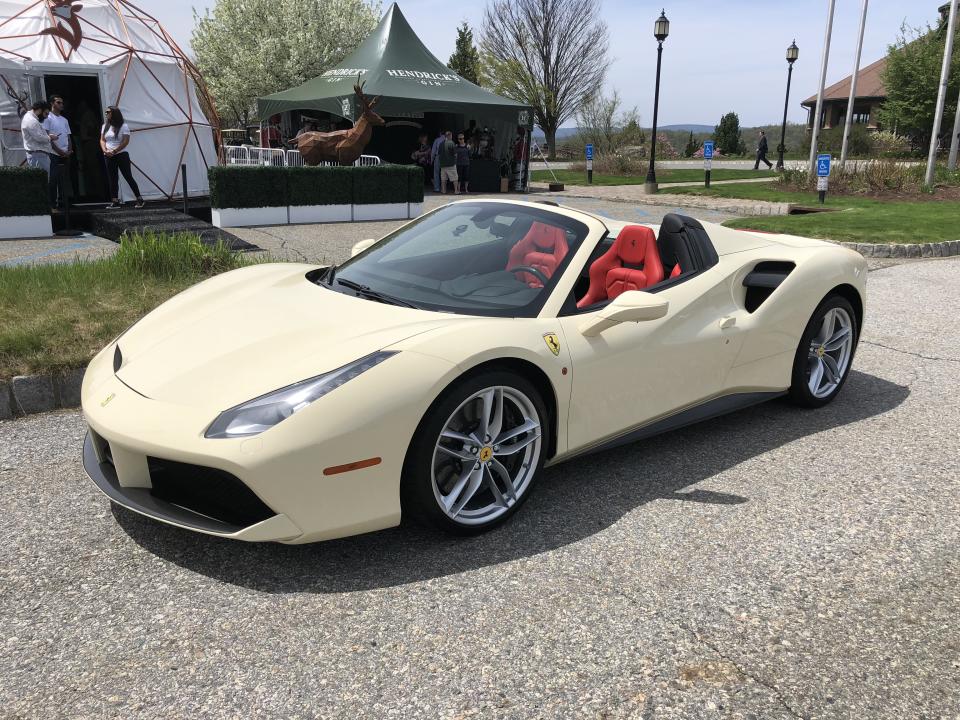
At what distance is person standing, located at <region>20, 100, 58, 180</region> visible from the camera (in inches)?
503

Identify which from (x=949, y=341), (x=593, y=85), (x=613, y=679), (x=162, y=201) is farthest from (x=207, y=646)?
(x=593, y=85)

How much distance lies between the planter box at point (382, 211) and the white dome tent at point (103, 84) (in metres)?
4.85

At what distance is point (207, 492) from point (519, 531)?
4.11 ft

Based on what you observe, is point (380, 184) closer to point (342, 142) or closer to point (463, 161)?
point (342, 142)

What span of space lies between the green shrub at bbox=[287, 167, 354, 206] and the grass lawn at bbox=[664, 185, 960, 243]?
682 centimetres

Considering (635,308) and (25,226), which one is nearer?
(635,308)

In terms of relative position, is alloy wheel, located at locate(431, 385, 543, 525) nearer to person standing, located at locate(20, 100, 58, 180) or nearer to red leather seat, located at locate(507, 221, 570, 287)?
red leather seat, located at locate(507, 221, 570, 287)

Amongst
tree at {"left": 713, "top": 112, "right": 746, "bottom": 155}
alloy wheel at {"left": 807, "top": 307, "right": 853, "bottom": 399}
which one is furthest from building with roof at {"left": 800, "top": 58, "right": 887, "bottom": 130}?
alloy wheel at {"left": 807, "top": 307, "right": 853, "bottom": 399}

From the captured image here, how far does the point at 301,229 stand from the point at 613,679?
1214 centimetres

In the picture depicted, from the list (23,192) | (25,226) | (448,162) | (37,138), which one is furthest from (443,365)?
(448,162)

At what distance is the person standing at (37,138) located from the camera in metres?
12.8

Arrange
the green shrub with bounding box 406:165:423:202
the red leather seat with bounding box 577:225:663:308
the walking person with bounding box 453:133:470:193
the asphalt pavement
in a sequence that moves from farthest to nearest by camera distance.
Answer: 1. the walking person with bounding box 453:133:470:193
2. the green shrub with bounding box 406:165:423:202
3. the red leather seat with bounding box 577:225:663:308
4. the asphalt pavement

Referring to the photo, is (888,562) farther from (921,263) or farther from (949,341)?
(921,263)

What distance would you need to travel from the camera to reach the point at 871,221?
14.1m
